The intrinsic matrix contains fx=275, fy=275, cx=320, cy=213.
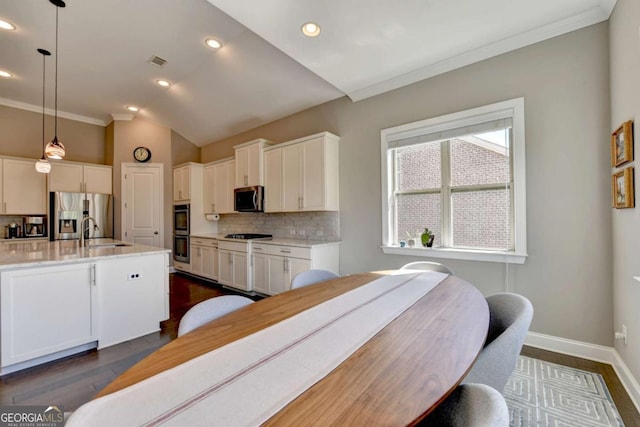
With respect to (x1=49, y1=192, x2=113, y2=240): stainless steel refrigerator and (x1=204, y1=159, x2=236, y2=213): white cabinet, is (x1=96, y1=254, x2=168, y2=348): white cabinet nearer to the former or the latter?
(x1=204, y1=159, x2=236, y2=213): white cabinet

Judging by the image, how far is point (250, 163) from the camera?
4.62m

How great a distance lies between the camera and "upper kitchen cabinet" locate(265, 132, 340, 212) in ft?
12.3

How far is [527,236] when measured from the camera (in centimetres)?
248

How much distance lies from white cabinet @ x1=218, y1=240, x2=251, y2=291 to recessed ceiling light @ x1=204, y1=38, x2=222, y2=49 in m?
2.77

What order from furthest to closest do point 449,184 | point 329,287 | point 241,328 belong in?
point 449,184, point 329,287, point 241,328

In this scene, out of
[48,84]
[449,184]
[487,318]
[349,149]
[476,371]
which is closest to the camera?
[476,371]

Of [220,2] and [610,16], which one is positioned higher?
[220,2]

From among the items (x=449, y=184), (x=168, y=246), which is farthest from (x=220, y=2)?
(x=168, y=246)

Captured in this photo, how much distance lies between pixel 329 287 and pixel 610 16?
2975mm

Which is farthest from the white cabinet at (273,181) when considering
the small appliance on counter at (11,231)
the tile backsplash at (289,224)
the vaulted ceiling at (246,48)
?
the small appliance on counter at (11,231)

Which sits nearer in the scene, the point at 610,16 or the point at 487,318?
the point at 487,318

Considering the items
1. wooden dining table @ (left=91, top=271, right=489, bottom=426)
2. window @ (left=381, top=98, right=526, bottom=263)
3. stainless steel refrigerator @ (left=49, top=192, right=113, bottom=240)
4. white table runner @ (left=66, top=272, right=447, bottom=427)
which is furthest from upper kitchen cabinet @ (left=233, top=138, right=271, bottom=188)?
white table runner @ (left=66, top=272, right=447, bottom=427)

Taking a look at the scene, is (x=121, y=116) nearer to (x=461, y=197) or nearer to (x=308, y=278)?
(x=308, y=278)

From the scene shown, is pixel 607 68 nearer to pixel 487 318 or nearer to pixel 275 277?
pixel 487 318
